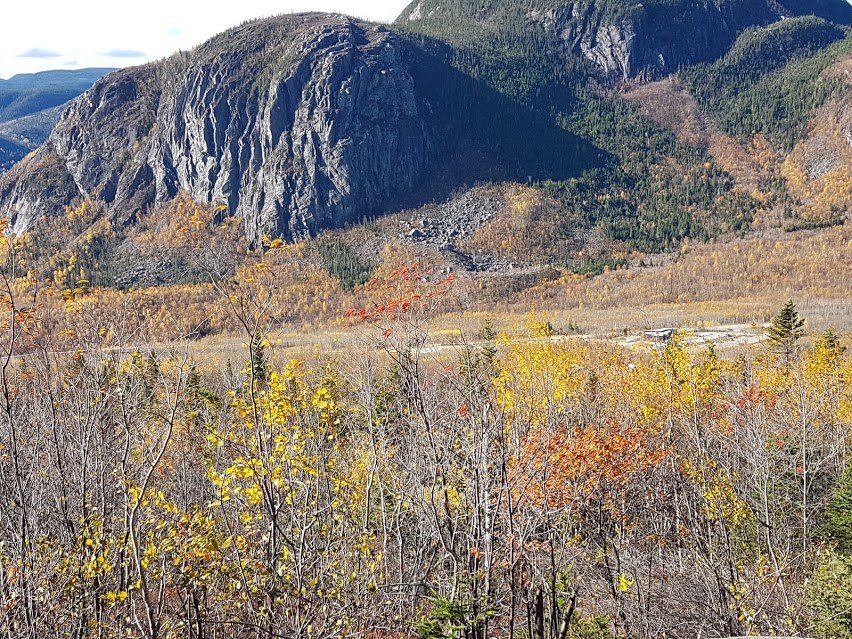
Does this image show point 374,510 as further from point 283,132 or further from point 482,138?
point 482,138

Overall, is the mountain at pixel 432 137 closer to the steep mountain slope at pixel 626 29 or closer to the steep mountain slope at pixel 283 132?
the steep mountain slope at pixel 283 132

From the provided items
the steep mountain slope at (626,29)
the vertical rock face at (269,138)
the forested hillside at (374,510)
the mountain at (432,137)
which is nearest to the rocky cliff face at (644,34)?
the steep mountain slope at (626,29)

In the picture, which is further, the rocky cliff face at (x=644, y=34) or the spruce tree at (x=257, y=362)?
the rocky cliff face at (x=644, y=34)

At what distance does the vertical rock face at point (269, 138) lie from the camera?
128 metres

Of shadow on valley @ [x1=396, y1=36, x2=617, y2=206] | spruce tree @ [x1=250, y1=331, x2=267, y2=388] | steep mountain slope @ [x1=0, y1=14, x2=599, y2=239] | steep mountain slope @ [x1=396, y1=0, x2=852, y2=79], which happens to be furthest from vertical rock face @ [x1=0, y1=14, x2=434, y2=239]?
spruce tree @ [x1=250, y1=331, x2=267, y2=388]

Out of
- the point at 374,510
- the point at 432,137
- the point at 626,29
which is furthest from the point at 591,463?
the point at 626,29

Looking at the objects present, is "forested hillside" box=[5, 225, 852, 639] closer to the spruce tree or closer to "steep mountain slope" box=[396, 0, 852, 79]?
the spruce tree

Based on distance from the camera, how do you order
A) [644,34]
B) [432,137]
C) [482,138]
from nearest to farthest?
[432,137] → [482,138] → [644,34]

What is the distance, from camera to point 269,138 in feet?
435

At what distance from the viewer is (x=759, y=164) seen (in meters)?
139

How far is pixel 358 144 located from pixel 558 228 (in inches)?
1938

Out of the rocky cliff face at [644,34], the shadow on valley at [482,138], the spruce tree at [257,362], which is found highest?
the rocky cliff face at [644,34]

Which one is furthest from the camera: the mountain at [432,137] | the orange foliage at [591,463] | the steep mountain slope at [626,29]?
the steep mountain slope at [626,29]

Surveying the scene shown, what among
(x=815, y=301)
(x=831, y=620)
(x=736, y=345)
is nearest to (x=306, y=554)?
(x=831, y=620)
